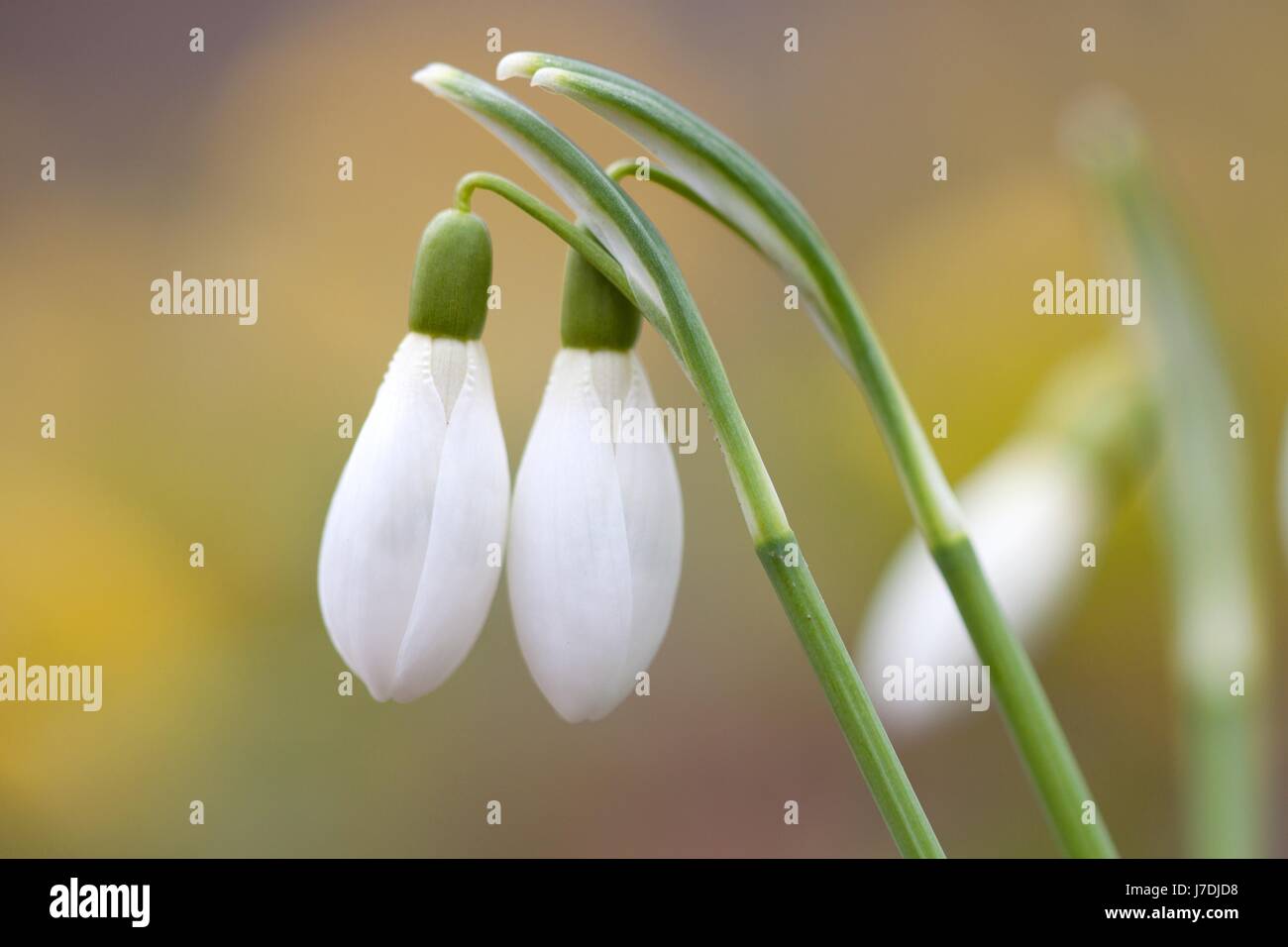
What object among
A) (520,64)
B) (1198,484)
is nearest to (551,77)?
(520,64)

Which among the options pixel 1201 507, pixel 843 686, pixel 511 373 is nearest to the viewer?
pixel 843 686

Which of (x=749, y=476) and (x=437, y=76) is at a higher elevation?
(x=437, y=76)

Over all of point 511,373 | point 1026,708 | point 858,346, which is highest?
point 511,373

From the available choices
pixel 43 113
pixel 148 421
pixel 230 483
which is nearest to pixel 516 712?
pixel 230 483

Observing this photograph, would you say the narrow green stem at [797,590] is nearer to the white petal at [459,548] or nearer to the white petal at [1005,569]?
the white petal at [459,548]

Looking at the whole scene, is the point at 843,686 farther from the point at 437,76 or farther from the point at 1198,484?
the point at 1198,484
